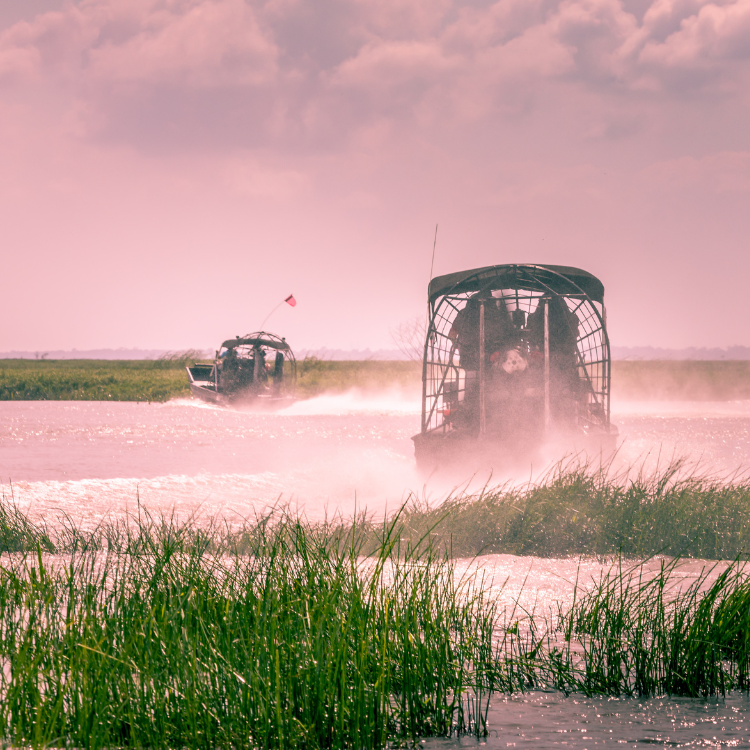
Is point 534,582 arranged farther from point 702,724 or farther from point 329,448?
point 329,448

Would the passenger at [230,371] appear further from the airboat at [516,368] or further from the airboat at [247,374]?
the airboat at [516,368]

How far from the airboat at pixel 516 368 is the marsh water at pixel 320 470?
1.50 feet

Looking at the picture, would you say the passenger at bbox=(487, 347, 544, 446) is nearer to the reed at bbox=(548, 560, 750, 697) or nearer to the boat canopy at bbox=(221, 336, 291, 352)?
the reed at bbox=(548, 560, 750, 697)

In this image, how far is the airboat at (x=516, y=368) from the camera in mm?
9969

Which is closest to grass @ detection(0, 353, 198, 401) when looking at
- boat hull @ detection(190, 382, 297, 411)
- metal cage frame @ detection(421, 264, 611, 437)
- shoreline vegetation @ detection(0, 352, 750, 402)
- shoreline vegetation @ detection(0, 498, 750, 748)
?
shoreline vegetation @ detection(0, 352, 750, 402)

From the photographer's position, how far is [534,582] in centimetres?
537

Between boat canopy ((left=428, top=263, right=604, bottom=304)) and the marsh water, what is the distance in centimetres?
249

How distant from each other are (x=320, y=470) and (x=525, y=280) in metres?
5.24

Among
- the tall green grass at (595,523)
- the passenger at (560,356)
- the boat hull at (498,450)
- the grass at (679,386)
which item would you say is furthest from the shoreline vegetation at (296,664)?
the grass at (679,386)

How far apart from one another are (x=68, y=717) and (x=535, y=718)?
1.94m

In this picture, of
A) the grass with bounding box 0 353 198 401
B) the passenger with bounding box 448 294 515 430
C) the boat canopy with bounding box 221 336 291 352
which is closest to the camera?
the passenger with bounding box 448 294 515 430

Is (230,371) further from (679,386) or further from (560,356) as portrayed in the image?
(679,386)

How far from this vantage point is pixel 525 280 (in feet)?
33.2

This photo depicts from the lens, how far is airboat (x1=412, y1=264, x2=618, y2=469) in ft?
32.7
